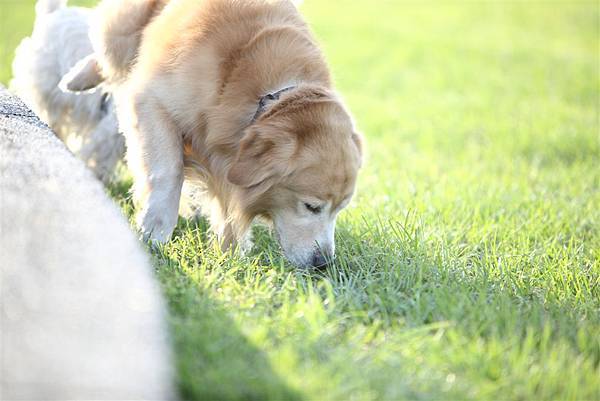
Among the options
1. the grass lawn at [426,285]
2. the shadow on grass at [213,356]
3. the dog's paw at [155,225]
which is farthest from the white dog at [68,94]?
the shadow on grass at [213,356]

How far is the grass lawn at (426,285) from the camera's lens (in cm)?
231

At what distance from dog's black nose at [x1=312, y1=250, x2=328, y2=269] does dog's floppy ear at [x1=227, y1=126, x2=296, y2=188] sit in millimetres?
427

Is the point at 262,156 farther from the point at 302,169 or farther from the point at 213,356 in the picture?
the point at 213,356

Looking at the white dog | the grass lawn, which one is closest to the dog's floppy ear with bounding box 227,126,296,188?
the grass lawn

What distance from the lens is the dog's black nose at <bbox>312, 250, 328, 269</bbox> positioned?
3484 millimetres

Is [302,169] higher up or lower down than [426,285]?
higher up

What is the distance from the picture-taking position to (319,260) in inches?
138

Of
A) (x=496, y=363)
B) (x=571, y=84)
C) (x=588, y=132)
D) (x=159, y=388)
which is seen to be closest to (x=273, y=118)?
(x=496, y=363)

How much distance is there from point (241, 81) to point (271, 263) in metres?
0.84

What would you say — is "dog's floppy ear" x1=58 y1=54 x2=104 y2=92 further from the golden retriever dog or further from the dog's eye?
the dog's eye

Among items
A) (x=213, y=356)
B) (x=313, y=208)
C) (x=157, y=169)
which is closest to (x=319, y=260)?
(x=313, y=208)

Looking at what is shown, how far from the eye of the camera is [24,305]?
203 centimetres

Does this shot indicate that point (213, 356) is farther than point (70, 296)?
Yes

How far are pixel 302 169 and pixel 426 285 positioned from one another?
75cm
